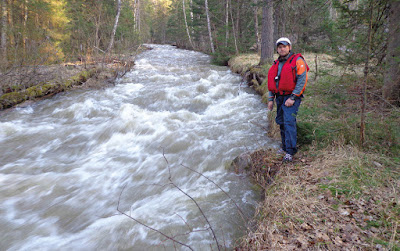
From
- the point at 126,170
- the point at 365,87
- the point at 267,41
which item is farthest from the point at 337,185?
the point at 267,41

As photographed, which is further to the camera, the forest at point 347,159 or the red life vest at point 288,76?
the red life vest at point 288,76

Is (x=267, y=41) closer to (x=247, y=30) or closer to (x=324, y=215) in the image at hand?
(x=247, y=30)

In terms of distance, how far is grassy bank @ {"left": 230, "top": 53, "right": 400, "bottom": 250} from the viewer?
2.56 meters

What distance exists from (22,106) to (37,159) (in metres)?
4.52

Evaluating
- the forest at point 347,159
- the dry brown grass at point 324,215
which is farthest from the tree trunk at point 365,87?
the dry brown grass at point 324,215

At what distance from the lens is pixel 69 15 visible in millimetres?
16891

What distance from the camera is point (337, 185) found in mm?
3285

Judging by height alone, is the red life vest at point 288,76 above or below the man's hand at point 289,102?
above

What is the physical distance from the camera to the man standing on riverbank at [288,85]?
4.09 metres

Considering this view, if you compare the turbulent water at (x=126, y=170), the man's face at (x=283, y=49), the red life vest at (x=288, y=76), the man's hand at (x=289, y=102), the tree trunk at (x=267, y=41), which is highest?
the tree trunk at (x=267, y=41)

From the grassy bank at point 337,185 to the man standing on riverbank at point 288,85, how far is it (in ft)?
0.97

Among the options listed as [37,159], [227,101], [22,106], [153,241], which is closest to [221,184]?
[153,241]

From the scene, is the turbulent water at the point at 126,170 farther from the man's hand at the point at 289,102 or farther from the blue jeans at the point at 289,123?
the man's hand at the point at 289,102

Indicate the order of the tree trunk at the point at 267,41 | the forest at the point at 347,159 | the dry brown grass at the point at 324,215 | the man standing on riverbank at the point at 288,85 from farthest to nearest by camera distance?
the tree trunk at the point at 267,41, the man standing on riverbank at the point at 288,85, the forest at the point at 347,159, the dry brown grass at the point at 324,215
